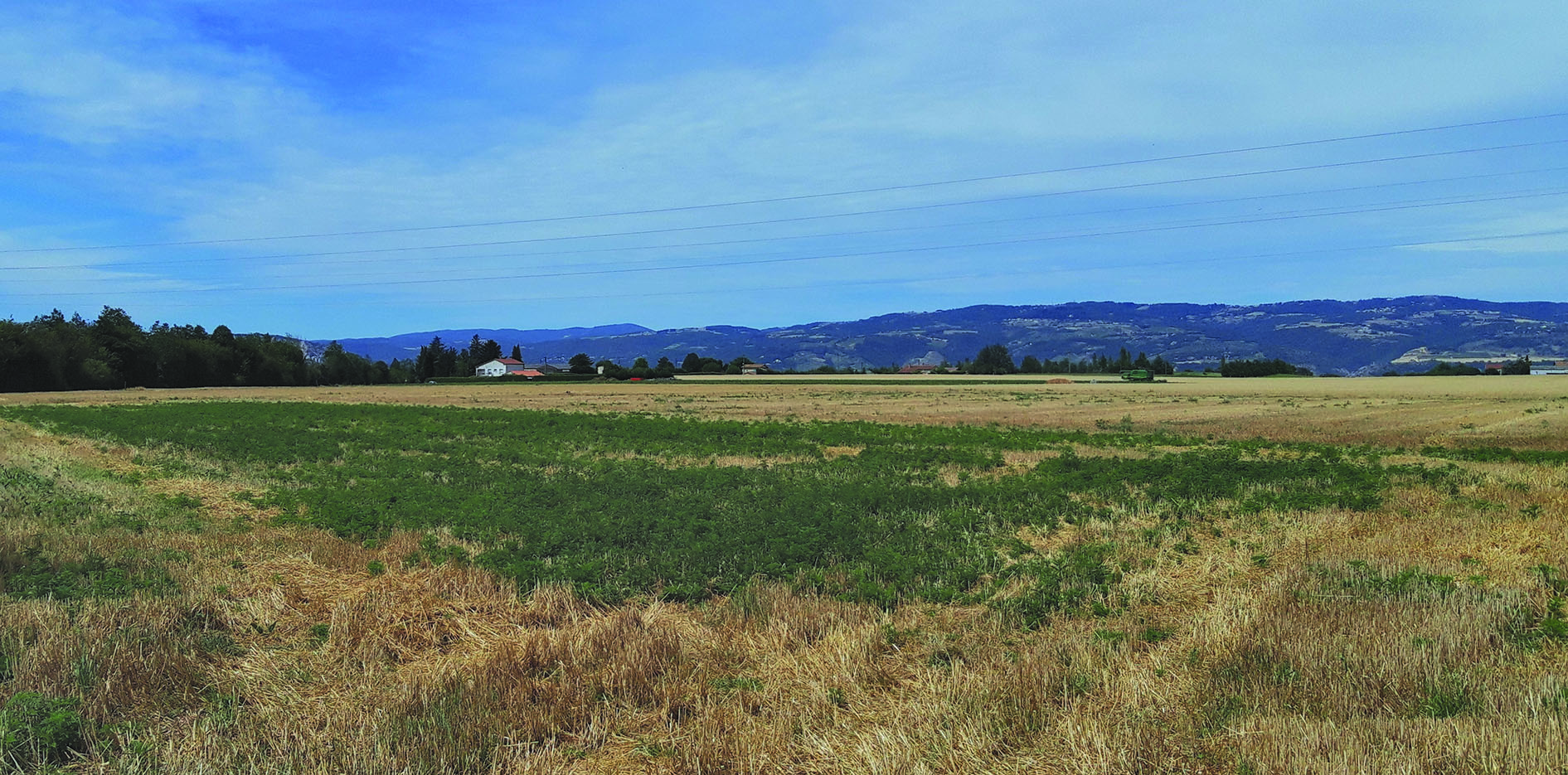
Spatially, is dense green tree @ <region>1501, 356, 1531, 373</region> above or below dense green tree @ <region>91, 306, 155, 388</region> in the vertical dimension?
below

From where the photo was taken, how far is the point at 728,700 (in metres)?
7.38

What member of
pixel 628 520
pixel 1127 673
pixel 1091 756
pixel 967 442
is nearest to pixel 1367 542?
pixel 1127 673

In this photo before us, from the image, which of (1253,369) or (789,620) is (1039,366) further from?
(789,620)

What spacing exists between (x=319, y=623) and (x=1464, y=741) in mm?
10515

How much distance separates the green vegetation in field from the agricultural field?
116 mm

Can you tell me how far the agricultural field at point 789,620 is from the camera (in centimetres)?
635

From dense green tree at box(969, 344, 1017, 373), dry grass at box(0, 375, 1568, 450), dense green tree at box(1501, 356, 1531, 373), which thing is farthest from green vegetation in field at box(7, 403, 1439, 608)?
dense green tree at box(969, 344, 1017, 373)

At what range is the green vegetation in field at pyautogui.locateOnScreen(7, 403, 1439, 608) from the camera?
11586 mm

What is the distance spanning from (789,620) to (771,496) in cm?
800

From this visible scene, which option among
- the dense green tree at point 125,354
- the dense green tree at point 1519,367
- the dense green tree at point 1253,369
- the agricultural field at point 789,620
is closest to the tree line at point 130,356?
the dense green tree at point 125,354

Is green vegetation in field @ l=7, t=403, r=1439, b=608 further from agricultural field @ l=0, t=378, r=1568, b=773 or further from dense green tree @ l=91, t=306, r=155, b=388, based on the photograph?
dense green tree @ l=91, t=306, r=155, b=388

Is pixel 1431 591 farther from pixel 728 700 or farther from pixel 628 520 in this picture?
pixel 628 520

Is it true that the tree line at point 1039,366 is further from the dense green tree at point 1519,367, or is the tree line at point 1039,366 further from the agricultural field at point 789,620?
the agricultural field at point 789,620

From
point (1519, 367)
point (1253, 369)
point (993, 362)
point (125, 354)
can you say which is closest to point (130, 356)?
point (125, 354)
